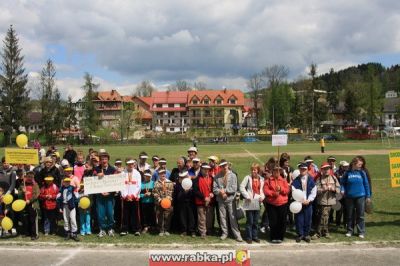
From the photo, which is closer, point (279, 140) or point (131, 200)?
point (131, 200)

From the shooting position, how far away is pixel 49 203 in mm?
9859

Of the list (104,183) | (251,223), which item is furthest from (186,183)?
(104,183)

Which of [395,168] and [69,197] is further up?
[395,168]

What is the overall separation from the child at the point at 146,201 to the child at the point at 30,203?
8.40 feet

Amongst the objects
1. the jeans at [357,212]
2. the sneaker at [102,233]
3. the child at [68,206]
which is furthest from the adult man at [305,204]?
the child at [68,206]

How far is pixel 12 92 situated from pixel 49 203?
212 ft

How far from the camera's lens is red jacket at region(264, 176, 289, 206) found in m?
9.18

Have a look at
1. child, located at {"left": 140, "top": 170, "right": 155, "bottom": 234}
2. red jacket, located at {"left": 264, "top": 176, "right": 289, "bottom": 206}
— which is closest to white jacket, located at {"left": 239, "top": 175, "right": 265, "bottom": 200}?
red jacket, located at {"left": 264, "top": 176, "right": 289, "bottom": 206}

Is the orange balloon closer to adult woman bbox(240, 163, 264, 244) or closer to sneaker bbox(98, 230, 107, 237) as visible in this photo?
sneaker bbox(98, 230, 107, 237)

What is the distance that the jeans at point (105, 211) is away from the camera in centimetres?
984

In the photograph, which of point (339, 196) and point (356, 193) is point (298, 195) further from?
point (356, 193)

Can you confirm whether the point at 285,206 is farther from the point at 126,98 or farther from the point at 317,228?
the point at 126,98

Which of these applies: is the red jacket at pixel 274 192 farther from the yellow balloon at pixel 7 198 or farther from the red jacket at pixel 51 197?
the yellow balloon at pixel 7 198

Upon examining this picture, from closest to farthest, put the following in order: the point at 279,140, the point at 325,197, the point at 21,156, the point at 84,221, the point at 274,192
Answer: the point at 274,192 → the point at 325,197 → the point at 84,221 → the point at 21,156 → the point at 279,140
